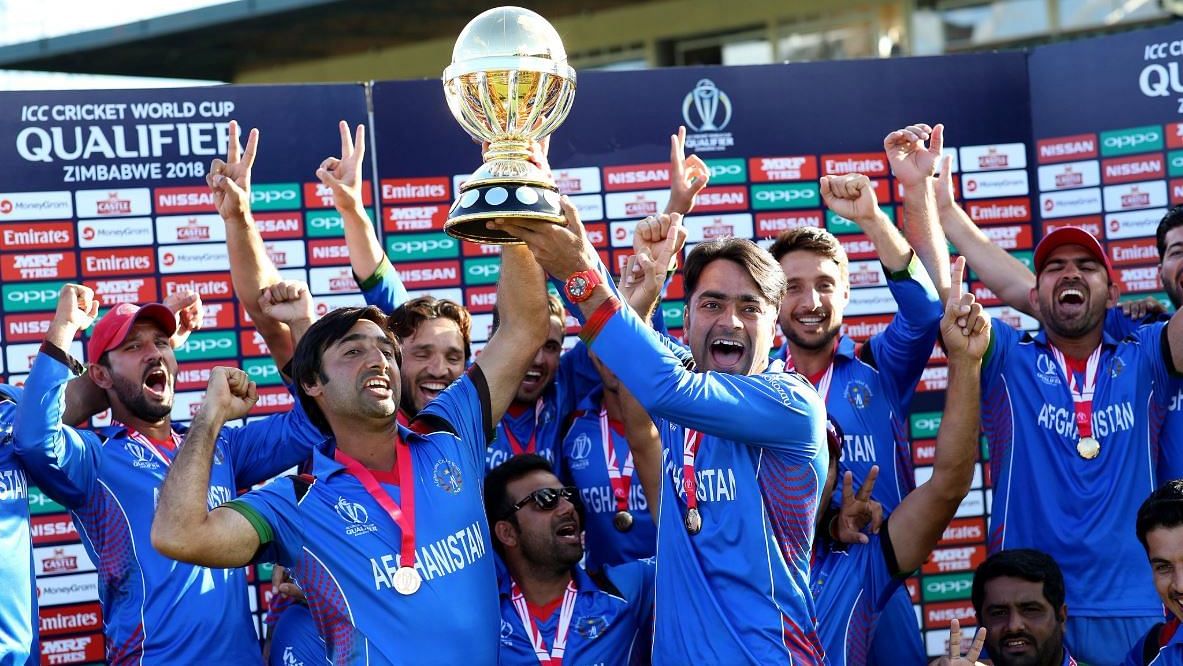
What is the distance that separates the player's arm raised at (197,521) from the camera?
11.2 feet

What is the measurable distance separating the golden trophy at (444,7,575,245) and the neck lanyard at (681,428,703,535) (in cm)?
71

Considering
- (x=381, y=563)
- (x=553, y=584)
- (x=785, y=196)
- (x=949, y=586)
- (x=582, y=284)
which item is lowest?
(x=949, y=586)

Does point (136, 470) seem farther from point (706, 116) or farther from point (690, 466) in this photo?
point (706, 116)

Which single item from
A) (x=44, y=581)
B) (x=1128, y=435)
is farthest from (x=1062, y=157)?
(x=44, y=581)

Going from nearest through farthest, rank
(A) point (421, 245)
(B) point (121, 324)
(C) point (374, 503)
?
1. (C) point (374, 503)
2. (B) point (121, 324)
3. (A) point (421, 245)

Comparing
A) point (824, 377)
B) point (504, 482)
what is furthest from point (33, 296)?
point (824, 377)

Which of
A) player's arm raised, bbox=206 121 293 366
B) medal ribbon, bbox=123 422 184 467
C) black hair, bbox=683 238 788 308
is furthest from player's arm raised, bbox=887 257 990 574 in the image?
medal ribbon, bbox=123 422 184 467

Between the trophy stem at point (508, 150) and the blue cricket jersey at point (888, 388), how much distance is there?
1.68m

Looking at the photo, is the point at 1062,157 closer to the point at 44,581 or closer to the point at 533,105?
the point at 533,105

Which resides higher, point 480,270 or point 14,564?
point 480,270

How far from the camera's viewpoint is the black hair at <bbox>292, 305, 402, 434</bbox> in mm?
3938

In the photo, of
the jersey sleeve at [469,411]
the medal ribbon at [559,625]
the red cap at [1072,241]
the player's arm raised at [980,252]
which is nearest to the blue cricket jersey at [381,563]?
the jersey sleeve at [469,411]

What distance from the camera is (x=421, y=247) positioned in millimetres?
6297

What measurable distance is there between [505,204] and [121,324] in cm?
210
